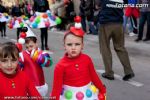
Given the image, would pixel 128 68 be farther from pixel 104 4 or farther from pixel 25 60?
pixel 25 60

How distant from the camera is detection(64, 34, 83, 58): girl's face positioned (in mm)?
3719

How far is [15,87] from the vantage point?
3430mm

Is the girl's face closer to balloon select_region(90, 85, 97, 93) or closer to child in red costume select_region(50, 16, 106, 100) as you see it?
child in red costume select_region(50, 16, 106, 100)

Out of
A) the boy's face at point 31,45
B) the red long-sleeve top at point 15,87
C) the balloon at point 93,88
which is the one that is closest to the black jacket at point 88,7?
the boy's face at point 31,45

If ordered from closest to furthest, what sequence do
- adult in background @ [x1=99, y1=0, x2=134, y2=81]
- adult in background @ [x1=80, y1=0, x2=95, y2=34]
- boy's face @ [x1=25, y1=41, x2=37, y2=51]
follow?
boy's face @ [x1=25, y1=41, x2=37, y2=51]
adult in background @ [x1=99, y1=0, x2=134, y2=81]
adult in background @ [x1=80, y1=0, x2=95, y2=34]

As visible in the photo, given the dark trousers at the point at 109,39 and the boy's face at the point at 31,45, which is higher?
the boy's face at the point at 31,45

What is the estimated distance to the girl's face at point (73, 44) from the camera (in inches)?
146

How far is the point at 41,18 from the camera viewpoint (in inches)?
318

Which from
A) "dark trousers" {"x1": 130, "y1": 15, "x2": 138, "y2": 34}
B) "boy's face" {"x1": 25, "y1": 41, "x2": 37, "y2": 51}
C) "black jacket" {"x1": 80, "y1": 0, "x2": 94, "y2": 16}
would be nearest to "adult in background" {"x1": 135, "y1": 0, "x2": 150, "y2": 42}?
"dark trousers" {"x1": 130, "y1": 15, "x2": 138, "y2": 34}

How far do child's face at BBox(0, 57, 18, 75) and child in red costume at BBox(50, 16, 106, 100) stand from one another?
48cm

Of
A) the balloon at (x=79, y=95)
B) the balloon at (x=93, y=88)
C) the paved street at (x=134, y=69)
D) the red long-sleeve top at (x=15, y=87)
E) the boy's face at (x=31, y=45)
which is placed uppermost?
the boy's face at (x=31, y=45)

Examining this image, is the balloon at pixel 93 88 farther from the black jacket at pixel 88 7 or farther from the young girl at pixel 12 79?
the black jacket at pixel 88 7

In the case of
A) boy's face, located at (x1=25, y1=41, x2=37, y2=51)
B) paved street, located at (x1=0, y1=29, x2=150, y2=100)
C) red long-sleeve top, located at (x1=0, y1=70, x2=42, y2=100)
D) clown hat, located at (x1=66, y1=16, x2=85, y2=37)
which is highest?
clown hat, located at (x1=66, y1=16, x2=85, y2=37)

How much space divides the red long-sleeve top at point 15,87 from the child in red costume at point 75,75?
0.94ft
